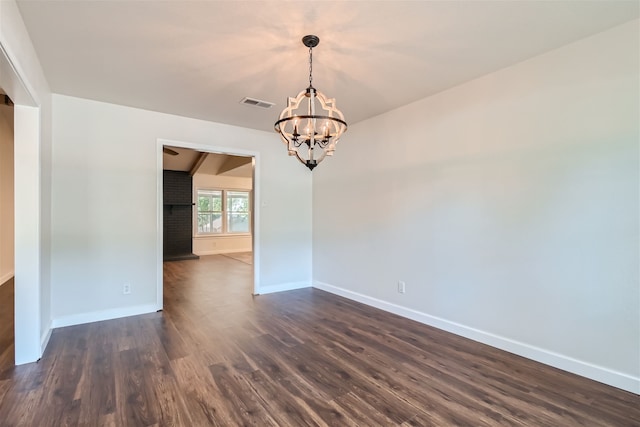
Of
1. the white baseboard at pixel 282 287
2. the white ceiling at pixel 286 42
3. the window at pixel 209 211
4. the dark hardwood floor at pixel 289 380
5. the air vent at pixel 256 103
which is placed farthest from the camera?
the window at pixel 209 211

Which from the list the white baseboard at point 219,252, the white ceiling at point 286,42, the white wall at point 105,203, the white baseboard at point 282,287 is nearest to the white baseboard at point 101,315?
the white wall at point 105,203

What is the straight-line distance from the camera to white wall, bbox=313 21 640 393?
2.18m

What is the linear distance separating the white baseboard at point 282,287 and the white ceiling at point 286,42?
9.36ft

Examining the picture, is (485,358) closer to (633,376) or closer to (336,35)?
(633,376)

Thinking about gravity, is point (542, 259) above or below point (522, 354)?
above

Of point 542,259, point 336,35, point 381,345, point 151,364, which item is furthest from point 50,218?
point 542,259

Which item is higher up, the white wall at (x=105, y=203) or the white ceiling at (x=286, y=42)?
the white ceiling at (x=286, y=42)

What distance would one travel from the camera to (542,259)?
2.55m

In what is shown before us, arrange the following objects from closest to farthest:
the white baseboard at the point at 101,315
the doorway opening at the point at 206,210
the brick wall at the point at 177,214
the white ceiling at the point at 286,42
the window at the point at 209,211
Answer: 1. the white ceiling at the point at 286,42
2. the white baseboard at the point at 101,315
3. the doorway opening at the point at 206,210
4. the brick wall at the point at 177,214
5. the window at the point at 209,211

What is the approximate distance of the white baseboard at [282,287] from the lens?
478 centimetres

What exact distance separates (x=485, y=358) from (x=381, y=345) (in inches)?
34.4

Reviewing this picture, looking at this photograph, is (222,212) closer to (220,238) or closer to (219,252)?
(220,238)

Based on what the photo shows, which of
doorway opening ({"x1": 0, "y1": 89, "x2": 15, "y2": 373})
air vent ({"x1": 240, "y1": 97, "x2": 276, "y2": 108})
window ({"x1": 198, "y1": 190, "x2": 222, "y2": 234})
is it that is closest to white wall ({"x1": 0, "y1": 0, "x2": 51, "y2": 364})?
air vent ({"x1": 240, "y1": 97, "x2": 276, "y2": 108})

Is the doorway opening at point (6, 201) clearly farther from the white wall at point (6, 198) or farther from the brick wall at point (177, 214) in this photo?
the brick wall at point (177, 214)
